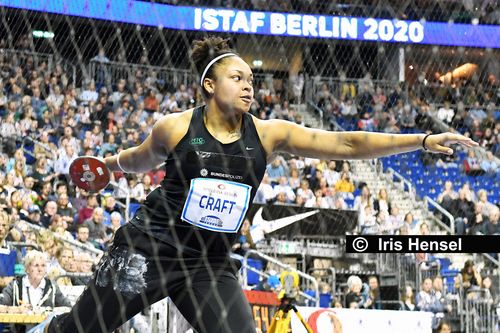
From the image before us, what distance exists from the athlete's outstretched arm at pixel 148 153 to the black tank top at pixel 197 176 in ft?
0.30

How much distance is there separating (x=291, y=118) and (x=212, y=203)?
8.88 m

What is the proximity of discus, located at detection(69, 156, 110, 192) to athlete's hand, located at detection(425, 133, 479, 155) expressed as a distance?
1.48m

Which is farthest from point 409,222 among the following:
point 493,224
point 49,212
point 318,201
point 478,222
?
point 49,212

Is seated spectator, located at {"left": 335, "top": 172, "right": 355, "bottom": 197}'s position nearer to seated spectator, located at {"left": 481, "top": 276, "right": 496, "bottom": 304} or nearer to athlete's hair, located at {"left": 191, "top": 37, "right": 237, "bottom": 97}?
seated spectator, located at {"left": 481, "top": 276, "right": 496, "bottom": 304}

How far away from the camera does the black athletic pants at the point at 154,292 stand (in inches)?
118

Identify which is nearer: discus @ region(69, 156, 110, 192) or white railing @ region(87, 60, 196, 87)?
discus @ region(69, 156, 110, 192)

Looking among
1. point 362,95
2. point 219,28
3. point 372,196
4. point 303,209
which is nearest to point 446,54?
point 362,95

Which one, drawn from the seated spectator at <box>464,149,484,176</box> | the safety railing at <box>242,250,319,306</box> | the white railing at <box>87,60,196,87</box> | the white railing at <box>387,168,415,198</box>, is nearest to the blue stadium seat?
the safety railing at <box>242,250,319,306</box>

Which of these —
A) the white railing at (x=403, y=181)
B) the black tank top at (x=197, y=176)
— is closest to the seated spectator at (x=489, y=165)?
the white railing at (x=403, y=181)

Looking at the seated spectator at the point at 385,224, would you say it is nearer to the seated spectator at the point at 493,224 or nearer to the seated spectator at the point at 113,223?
the seated spectator at the point at 493,224

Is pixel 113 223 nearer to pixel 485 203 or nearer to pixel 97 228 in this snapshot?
pixel 97 228

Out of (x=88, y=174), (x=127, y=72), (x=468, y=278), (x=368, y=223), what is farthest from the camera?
(x=127, y=72)

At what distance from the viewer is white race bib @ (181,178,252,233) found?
305cm

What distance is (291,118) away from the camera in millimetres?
11867
